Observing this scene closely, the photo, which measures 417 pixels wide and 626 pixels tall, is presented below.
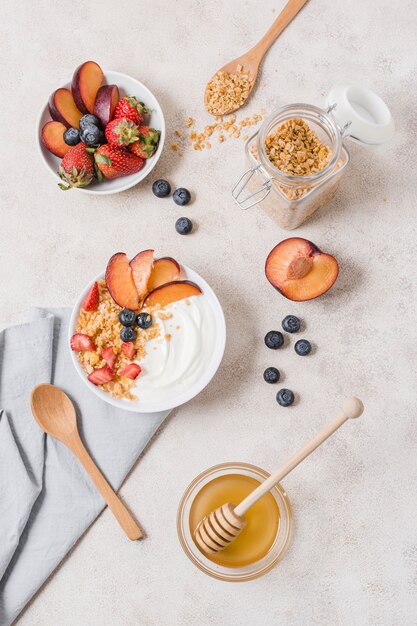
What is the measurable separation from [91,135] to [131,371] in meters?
0.58

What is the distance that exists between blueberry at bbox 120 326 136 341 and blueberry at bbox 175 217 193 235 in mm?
300

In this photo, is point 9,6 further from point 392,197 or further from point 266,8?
A: point 392,197

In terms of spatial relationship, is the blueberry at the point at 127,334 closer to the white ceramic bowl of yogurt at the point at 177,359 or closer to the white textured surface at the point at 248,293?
the white ceramic bowl of yogurt at the point at 177,359

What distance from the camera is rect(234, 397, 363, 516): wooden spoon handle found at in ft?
4.54

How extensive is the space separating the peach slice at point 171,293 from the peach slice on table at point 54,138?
43 cm

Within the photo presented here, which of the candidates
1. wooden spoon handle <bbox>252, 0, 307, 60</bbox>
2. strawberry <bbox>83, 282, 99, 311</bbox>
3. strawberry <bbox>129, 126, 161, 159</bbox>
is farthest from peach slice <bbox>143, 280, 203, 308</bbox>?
wooden spoon handle <bbox>252, 0, 307, 60</bbox>

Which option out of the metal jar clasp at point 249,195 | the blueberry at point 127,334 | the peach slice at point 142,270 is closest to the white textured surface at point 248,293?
the metal jar clasp at point 249,195

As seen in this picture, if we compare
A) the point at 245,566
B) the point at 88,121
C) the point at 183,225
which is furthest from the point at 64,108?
the point at 245,566

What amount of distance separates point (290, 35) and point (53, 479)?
4.23 ft

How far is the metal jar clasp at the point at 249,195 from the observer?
163 centimetres

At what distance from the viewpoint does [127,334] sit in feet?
5.16

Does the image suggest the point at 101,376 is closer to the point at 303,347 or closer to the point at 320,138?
the point at 303,347

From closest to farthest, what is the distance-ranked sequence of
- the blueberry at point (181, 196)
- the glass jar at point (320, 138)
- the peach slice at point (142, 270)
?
the glass jar at point (320, 138)
the peach slice at point (142, 270)
the blueberry at point (181, 196)

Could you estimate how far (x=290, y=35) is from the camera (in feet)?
5.82
